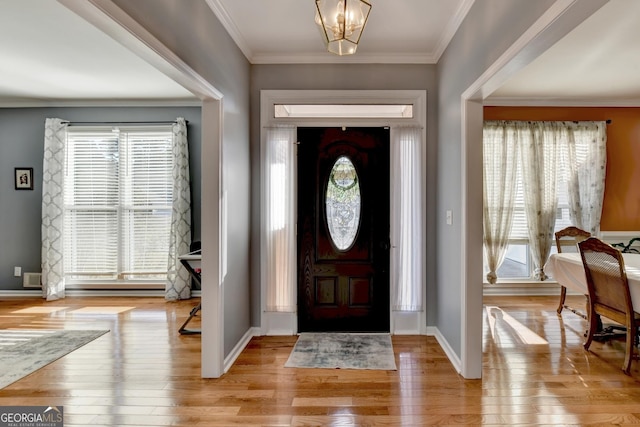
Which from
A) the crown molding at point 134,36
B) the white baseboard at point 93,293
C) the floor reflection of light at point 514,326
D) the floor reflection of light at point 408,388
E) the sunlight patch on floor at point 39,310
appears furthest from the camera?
the white baseboard at point 93,293

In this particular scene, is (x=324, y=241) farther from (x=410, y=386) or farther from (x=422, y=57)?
(x=422, y=57)

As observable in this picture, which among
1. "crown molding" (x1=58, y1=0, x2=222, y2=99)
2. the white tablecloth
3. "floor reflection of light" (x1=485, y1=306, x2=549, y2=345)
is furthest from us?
"floor reflection of light" (x1=485, y1=306, x2=549, y2=345)

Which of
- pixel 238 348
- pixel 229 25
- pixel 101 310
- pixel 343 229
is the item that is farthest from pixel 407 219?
pixel 101 310

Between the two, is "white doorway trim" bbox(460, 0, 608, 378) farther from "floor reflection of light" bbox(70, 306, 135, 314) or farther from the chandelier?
"floor reflection of light" bbox(70, 306, 135, 314)

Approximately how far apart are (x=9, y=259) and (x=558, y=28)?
6.97 meters

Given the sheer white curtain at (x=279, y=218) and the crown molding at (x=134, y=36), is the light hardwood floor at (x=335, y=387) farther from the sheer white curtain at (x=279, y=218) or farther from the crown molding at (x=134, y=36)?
the crown molding at (x=134, y=36)

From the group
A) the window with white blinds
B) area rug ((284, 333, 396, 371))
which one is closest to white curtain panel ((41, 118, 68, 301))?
the window with white blinds

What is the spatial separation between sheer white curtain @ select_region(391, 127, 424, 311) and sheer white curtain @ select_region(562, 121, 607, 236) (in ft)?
9.63

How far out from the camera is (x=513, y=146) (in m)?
5.00

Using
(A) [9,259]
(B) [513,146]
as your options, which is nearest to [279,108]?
(B) [513,146]

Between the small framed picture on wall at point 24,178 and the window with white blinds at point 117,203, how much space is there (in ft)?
1.86

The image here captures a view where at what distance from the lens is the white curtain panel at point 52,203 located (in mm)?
4941

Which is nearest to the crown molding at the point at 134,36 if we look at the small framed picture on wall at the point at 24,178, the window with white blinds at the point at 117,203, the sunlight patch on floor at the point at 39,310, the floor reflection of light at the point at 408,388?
the floor reflection of light at the point at 408,388

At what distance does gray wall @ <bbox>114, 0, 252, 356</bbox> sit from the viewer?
1.99 m
